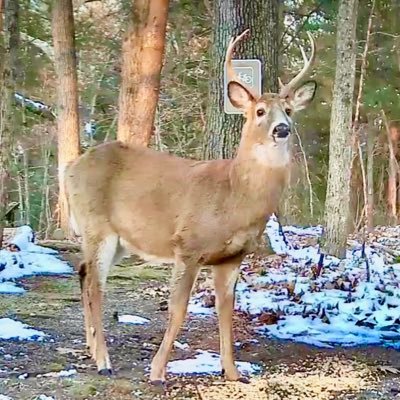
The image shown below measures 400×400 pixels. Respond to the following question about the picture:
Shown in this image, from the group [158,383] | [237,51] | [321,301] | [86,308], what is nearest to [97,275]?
[86,308]

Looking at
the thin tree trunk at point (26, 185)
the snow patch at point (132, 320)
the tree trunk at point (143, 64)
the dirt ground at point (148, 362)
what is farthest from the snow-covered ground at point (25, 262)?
the thin tree trunk at point (26, 185)

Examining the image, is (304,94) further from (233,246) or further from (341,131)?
(341,131)

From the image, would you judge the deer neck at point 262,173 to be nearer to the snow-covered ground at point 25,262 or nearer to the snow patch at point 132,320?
the snow patch at point 132,320

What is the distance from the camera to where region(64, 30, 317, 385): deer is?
4719 mm

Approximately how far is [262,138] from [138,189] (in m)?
0.90

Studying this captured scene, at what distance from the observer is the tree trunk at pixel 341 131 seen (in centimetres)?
1020

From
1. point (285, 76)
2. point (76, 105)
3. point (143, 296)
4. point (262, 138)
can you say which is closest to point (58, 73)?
point (76, 105)

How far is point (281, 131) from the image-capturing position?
452 centimetres

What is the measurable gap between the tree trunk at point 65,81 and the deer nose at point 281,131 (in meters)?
9.09

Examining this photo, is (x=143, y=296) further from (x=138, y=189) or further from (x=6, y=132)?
(x=138, y=189)

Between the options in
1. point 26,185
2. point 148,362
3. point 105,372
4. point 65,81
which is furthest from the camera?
point 26,185

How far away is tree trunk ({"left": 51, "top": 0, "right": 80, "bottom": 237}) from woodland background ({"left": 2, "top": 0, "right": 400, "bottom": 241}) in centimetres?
72

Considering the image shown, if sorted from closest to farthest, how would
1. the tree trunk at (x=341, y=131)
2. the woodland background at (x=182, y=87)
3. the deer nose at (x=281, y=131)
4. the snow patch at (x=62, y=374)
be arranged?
the deer nose at (x=281, y=131) → the snow patch at (x=62, y=374) → the tree trunk at (x=341, y=131) → the woodland background at (x=182, y=87)

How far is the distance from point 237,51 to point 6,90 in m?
2.24
